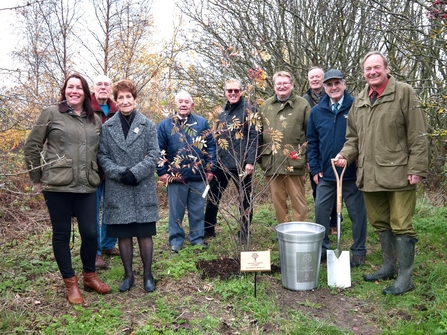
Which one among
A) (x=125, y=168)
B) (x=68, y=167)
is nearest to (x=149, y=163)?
(x=125, y=168)

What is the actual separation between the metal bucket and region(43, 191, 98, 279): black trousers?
70.3 inches

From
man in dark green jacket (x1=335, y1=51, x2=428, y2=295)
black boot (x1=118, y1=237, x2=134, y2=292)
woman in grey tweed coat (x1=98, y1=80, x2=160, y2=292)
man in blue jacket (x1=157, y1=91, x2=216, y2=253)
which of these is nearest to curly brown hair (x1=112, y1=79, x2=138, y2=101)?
woman in grey tweed coat (x1=98, y1=80, x2=160, y2=292)

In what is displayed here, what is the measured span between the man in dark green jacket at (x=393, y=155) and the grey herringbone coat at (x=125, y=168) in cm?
208

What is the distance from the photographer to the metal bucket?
3.68m

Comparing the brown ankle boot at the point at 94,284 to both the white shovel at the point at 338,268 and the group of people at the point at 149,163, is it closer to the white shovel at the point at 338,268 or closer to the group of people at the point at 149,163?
the group of people at the point at 149,163

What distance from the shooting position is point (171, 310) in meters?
3.41

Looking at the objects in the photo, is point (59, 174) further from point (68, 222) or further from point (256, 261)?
point (256, 261)

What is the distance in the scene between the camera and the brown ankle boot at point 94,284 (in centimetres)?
378

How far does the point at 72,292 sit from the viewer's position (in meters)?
3.60

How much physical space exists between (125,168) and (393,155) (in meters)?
2.48

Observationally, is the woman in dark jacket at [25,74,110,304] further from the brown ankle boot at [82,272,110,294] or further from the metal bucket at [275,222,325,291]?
the metal bucket at [275,222,325,291]

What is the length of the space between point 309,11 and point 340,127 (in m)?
4.56

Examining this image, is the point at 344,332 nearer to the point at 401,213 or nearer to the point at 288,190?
the point at 401,213

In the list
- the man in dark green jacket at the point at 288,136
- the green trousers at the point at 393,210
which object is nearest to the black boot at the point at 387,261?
the green trousers at the point at 393,210
